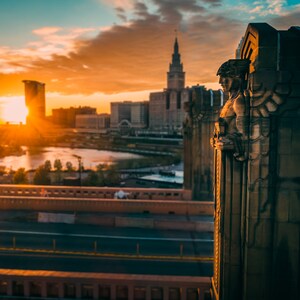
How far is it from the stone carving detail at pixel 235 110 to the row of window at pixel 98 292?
208 inches

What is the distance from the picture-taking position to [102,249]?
17438mm

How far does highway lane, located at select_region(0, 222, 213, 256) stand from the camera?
17513 mm

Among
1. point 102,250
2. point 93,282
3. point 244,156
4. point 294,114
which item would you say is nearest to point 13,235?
point 102,250

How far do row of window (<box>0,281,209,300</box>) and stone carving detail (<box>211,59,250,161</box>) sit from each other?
529 cm

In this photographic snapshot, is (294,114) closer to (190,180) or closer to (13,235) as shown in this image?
(13,235)

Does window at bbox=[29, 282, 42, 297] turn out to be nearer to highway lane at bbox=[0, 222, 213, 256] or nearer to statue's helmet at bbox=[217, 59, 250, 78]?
highway lane at bbox=[0, 222, 213, 256]

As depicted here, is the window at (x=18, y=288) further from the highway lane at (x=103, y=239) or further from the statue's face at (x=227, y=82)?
the statue's face at (x=227, y=82)

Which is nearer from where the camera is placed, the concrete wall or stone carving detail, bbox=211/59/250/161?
stone carving detail, bbox=211/59/250/161

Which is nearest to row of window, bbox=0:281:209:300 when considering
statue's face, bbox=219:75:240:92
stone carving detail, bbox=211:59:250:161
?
stone carving detail, bbox=211:59:250:161

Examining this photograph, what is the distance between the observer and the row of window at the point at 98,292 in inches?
391

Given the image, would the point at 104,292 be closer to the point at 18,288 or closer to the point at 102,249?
the point at 18,288

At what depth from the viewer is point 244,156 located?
7641 mm

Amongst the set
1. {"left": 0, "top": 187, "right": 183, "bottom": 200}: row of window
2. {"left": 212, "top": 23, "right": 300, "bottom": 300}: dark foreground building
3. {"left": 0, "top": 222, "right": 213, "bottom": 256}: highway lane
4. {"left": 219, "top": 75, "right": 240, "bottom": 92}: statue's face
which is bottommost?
{"left": 0, "top": 222, "right": 213, "bottom": 256}: highway lane

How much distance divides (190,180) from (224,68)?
2088cm
